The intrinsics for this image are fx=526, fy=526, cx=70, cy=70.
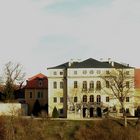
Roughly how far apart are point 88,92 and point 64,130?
1287 centimetres

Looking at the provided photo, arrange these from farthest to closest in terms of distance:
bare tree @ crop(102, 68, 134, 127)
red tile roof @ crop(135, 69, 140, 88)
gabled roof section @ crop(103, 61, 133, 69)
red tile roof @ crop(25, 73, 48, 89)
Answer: red tile roof @ crop(25, 73, 48, 89) < red tile roof @ crop(135, 69, 140, 88) < gabled roof section @ crop(103, 61, 133, 69) < bare tree @ crop(102, 68, 134, 127)

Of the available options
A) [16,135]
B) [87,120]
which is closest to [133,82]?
[87,120]

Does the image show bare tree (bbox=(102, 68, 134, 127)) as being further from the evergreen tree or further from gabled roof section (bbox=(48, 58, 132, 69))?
the evergreen tree

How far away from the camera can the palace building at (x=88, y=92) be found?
62.9 m

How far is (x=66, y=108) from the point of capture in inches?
2514

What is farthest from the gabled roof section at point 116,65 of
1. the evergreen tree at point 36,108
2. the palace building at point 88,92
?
the evergreen tree at point 36,108

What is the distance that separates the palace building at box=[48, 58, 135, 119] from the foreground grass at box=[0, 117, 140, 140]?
31.3 feet

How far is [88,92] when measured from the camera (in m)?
63.5

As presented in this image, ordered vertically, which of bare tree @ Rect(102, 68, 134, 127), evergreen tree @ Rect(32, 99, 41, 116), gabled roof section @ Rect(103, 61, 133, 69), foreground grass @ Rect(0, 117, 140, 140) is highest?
gabled roof section @ Rect(103, 61, 133, 69)

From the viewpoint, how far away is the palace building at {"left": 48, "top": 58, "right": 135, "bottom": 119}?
62938 mm

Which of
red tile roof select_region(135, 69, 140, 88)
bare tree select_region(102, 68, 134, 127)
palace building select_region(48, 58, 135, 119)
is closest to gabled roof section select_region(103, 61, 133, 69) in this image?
palace building select_region(48, 58, 135, 119)

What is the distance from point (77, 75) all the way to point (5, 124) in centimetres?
1597

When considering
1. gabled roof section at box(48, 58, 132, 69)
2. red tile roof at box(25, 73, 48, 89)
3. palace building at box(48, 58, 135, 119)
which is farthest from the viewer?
red tile roof at box(25, 73, 48, 89)

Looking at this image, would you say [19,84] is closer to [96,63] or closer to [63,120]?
[96,63]
